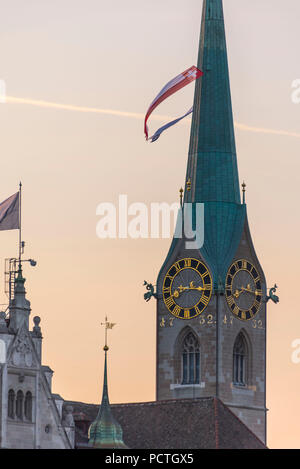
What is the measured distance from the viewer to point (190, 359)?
625 feet

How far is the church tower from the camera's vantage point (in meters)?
189

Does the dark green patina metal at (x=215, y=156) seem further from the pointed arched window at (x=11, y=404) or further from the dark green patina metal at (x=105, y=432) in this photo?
the pointed arched window at (x=11, y=404)

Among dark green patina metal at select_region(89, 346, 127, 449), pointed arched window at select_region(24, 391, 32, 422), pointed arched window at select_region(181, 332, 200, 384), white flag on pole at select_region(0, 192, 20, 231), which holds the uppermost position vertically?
white flag on pole at select_region(0, 192, 20, 231)

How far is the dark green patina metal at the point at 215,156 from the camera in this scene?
191 metres

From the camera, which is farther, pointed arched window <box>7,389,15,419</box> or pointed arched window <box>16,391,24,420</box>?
pointed arched window <box>16,391,24,420</box>

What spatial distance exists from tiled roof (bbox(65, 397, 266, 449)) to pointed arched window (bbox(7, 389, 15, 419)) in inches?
359

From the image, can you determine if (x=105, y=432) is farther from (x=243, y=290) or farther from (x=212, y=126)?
(x=212, y=126)

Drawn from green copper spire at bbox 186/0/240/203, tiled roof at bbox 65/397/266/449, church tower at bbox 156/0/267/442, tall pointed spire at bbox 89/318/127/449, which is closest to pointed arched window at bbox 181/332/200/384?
church tower at bbox 156/0/267/442

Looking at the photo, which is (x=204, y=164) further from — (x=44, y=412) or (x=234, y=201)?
(x=44, y=412)

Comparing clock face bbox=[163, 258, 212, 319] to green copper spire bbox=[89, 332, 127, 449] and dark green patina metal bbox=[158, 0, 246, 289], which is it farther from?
green copper spire bbox=[89, 332, 127, 449]

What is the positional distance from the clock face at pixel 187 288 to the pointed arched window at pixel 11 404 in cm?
2835

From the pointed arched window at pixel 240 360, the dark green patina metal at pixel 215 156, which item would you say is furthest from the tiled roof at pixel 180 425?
the dark green patina metal at pixel 215 156
